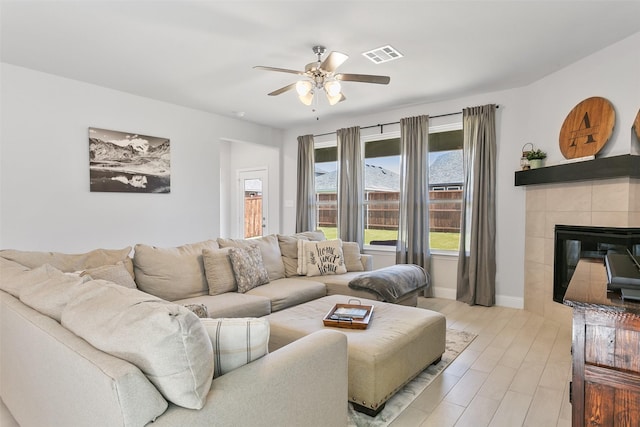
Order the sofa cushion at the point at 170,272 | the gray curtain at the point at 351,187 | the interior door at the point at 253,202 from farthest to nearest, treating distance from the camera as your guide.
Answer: the interior door at the point at 253,202 → the gray curtain at the point at 351,187 → the sofa cushion at the point at 170,272

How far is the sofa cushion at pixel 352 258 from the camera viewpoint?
420cm

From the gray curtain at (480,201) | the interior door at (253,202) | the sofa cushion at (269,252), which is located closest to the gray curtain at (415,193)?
the gray curtain at (480,201)

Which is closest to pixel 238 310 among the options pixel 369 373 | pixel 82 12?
pixel 369 373

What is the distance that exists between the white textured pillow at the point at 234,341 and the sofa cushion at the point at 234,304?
146cm

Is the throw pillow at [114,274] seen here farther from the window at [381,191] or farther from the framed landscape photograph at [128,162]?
the window at [381,191]

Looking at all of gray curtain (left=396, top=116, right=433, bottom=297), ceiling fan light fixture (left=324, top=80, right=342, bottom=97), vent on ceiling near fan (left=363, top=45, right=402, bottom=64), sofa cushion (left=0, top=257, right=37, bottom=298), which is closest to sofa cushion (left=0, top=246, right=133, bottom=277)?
sofa cushion (left=0, top=257, right=37, bottom=298)

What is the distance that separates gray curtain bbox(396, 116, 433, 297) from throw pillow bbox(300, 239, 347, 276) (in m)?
1.29

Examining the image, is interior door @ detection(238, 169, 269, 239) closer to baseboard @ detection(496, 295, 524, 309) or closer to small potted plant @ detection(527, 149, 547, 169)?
baseboard @ detection(496, 295, 524, 309)

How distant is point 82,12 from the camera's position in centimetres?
258

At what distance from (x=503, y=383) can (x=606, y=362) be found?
70.1 inches

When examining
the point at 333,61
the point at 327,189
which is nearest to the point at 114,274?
the point at 333,61

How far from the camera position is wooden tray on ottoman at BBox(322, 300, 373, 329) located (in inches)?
90.8

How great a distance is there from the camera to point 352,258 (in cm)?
424

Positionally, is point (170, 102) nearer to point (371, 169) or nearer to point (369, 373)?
point (371, 169)
